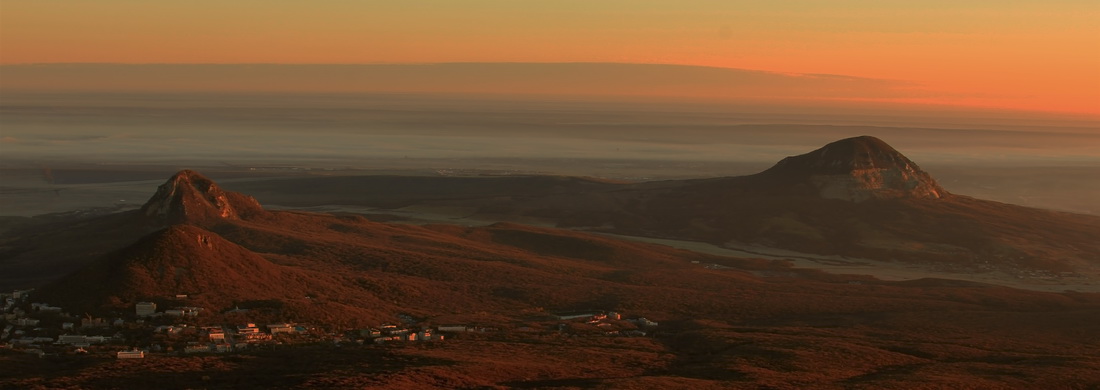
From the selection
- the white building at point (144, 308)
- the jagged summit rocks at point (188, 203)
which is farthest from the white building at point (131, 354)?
the jagged summit rocks at point (188, 203)

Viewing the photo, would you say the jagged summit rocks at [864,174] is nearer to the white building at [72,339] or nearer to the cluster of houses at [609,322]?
the cluster of houses at [609,322]

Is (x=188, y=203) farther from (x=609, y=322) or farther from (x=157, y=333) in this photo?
(x=157, y=333)

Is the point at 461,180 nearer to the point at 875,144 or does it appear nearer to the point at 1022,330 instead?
the point at 875,144

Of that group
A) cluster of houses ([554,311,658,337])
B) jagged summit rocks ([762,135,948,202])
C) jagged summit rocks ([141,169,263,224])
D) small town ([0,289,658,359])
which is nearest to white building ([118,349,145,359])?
small town ([0,289,658,359])

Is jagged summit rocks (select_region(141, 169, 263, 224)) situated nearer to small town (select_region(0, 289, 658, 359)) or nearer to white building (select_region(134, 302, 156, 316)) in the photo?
small town (select_region(0, 289, 658, 359))

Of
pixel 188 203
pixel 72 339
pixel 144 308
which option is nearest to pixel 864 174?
pixel 188 203
